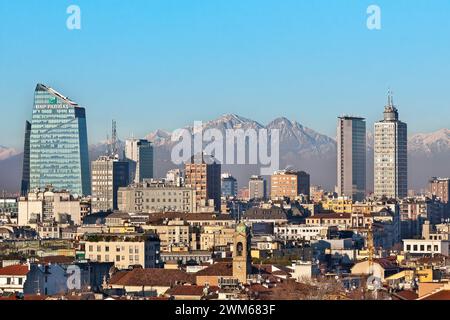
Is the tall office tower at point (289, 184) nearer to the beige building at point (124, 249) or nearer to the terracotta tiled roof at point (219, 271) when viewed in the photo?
the beige building at point (124, 249)

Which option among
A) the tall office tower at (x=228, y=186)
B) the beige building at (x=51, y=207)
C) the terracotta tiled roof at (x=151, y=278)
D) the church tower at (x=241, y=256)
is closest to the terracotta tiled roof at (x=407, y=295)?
the terracotta tiled roof at (x=151, y=278)

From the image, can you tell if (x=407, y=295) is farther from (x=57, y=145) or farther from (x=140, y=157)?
(x=140, y=157)

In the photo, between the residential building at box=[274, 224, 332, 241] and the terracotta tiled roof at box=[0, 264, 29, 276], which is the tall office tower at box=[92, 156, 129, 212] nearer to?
the residential building at box=[274, 224, 332, 241]

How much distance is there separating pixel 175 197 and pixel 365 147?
36.4m

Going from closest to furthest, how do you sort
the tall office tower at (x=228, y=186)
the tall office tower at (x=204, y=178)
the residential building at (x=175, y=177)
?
the tall office tower at (x=204, y=178)
the residential building at (x=175, y=177)
the tall office tower at (x=228, y=186)

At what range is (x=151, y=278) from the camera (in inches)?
1419

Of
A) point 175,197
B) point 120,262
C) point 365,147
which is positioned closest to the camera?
point 120,262

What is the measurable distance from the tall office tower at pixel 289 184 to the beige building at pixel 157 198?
54.0 feet

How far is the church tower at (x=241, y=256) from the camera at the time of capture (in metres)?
36.7

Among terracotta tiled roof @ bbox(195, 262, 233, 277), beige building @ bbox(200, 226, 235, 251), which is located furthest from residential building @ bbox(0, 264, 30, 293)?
beige building @ bbox(200, 226, 235, 251)

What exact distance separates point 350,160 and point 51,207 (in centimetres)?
3105
